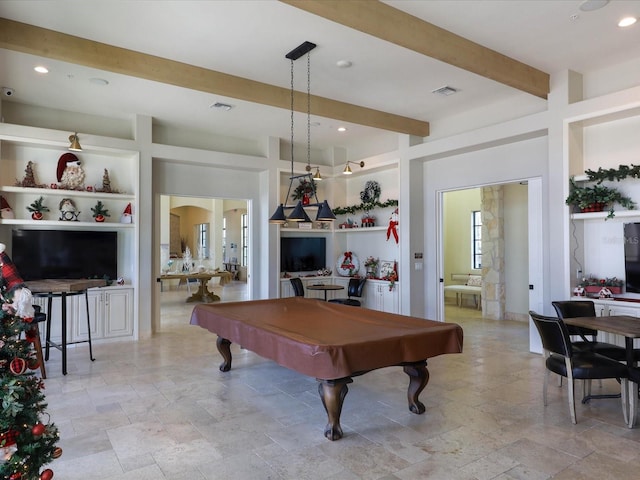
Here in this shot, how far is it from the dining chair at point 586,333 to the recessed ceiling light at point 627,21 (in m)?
2.68

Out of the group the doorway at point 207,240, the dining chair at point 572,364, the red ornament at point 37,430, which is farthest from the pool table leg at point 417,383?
the doorway at point 207,240

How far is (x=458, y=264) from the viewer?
34.0ft

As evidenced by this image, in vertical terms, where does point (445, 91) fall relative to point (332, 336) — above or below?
above

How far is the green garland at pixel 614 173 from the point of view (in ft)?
14.8

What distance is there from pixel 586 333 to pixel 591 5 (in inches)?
119

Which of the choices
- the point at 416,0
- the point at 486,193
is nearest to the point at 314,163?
the point at 486,193

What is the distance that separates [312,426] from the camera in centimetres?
340

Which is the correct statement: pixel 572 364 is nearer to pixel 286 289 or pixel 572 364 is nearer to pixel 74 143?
pixel 286 289

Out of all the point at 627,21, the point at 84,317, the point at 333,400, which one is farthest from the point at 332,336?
the point at 84,317

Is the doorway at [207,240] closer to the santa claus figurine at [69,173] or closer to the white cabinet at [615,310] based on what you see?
the santa claus figurine at [69,173]

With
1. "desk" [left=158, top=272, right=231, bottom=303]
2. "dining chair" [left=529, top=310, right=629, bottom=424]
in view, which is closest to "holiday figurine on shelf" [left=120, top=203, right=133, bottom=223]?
"desk" [left=158, top=272, right=231, bottom=303]

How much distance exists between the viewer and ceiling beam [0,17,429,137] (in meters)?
3.94

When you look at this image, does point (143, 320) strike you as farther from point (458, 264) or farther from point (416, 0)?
point (458, 264)

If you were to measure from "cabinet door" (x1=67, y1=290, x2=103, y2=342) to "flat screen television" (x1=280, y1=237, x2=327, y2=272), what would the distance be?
3.19 metres
